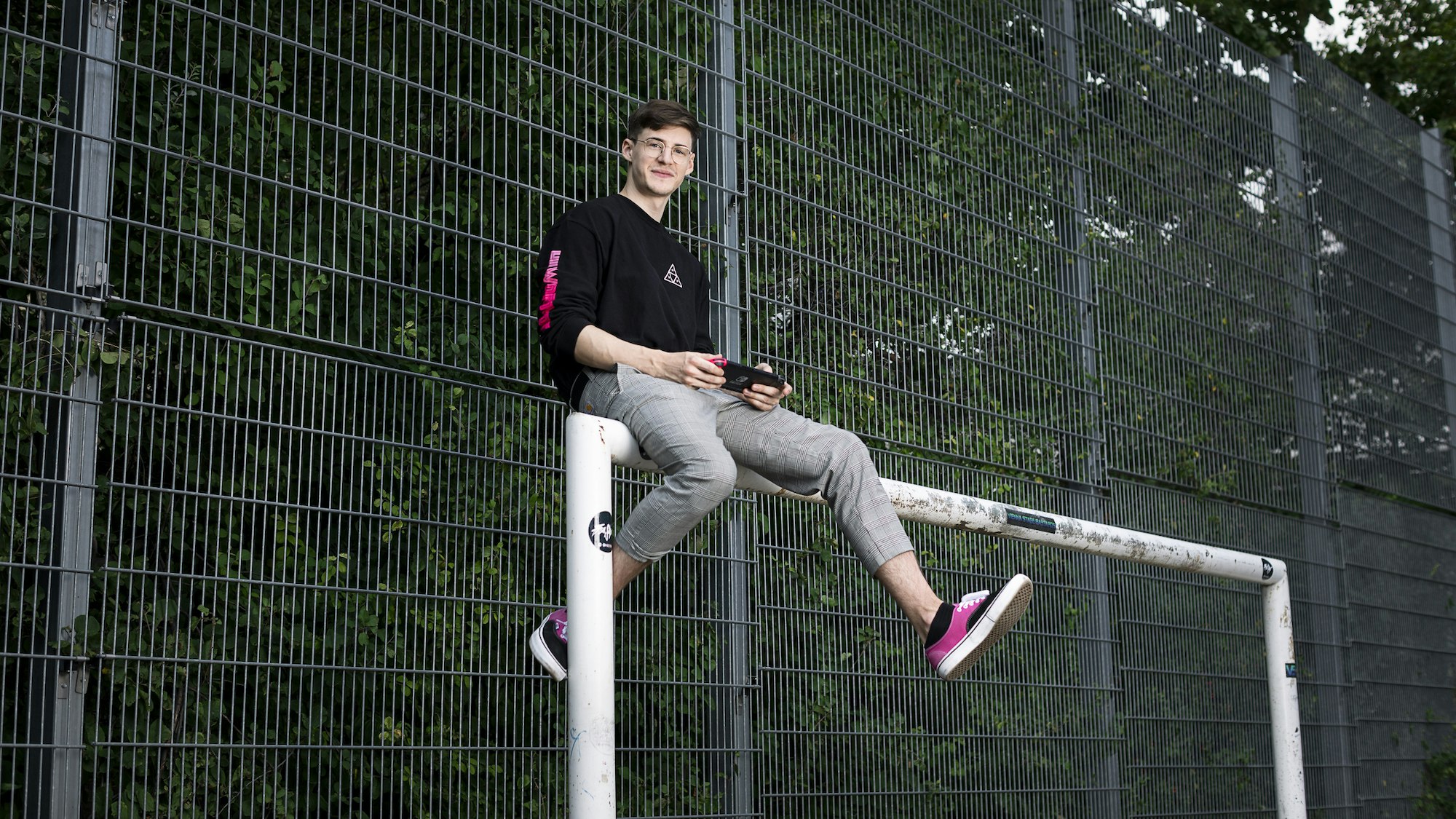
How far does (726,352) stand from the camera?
438 centimetres

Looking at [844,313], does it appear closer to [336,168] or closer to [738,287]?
[738,287]

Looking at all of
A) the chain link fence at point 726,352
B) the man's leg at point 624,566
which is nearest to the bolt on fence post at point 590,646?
the man's leg at point 624,566

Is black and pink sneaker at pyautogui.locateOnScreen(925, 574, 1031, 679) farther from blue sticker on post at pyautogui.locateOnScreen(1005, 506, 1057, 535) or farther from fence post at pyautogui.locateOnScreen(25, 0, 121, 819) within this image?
fence post at pyautogui.locateOnScreen(25, 0, 121, 819)

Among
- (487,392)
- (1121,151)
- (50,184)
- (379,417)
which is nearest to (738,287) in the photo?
(487,392)

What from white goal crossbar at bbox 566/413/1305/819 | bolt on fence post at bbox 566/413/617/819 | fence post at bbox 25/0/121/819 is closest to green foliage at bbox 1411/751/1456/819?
white goal crossbar at bbox 566/413/1305/819

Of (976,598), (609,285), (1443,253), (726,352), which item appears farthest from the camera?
(1443,253)

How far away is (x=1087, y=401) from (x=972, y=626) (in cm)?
280

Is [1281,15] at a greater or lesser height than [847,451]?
greater

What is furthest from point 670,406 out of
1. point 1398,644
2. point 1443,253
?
point 1443,253

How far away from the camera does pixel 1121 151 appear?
20.2 ft

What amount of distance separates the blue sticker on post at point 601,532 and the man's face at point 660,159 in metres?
1.11

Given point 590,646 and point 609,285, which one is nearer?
point 590,646

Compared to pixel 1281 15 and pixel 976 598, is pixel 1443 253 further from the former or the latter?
pixel 976 598

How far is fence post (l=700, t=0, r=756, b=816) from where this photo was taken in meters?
4.19
